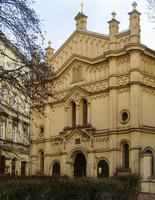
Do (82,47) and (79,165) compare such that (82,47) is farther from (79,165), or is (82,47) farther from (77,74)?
(79,165)

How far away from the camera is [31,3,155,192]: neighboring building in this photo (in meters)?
38.6

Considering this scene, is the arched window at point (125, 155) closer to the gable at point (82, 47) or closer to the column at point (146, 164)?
the column at point (146, 164)

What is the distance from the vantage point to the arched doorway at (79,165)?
42.9 metres

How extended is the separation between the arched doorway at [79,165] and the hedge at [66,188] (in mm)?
20445

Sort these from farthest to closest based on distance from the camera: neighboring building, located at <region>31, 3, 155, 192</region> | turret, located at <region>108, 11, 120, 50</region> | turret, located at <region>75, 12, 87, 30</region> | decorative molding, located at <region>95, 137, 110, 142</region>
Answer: turret, located at <region>75, 12, 87, 30</region> < turret, located at <region>108, 11, 120, 50</region> < decorative molding, located at <region>95, 137, 110, 142</region> < neighboring building, located at <region>31, 3, 155, 192</region>

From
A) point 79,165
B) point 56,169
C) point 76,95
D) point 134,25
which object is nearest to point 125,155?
point 79,165

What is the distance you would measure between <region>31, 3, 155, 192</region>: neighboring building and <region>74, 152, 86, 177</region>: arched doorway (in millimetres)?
96

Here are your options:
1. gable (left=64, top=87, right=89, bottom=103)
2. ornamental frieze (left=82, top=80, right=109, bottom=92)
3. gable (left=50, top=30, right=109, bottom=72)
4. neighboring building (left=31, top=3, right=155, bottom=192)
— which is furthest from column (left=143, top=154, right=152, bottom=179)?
gable (left=50, top=30, right=109, bottom=72)

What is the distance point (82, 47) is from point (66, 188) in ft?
96.2

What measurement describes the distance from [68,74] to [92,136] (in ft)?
25.5

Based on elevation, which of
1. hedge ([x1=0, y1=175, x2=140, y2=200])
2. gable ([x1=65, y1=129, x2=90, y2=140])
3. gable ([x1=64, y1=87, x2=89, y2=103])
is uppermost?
gable ([x1=64, y1=87, x2=89, y2=103])

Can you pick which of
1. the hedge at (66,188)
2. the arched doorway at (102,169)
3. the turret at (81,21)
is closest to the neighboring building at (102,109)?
the arched doorway at (102,169)

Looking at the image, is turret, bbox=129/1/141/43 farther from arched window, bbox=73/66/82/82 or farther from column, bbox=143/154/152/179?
column, bbox=143/154/152/179

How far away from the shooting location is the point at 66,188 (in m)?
17.2
